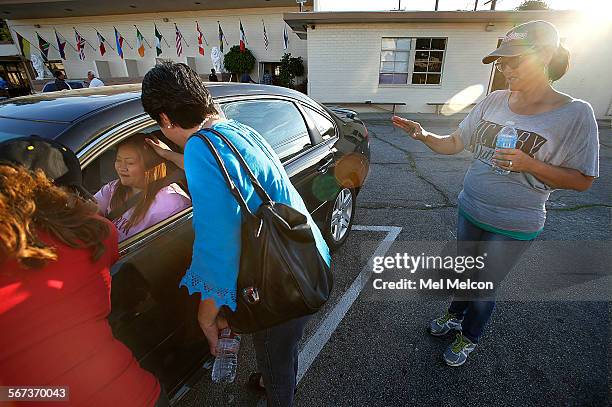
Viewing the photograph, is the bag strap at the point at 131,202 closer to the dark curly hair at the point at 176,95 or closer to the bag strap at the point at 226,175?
the dark curly hair at the point at 176,95

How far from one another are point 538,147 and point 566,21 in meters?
14.2

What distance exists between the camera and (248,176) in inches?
38.4

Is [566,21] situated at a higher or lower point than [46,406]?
higher

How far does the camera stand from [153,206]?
1549 millimetres

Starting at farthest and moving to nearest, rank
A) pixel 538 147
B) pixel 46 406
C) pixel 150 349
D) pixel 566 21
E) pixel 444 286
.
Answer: pixel 566 21 < pixel 444 286 < pixel 538 147 < pixel 150 349 < pixel 46 406

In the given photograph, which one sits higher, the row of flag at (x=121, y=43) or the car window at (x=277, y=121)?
the row of flag at (x=121, y=43)

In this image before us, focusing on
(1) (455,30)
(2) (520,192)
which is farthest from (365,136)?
→ (1) (455,30)

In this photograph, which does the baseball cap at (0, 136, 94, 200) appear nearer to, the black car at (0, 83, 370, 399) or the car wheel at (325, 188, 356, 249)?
the black car at (0, 83, 370, 399)

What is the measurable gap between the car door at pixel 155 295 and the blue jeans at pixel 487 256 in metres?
1.65

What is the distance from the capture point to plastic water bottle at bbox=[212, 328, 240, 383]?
1.34 m

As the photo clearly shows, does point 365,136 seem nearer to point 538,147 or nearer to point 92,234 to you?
point 538,147

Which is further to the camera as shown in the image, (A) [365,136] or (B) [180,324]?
(A) [365,136]

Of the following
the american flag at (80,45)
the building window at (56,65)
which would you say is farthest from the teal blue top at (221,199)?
the building window at (56,65)

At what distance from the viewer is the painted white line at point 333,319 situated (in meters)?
2.11
